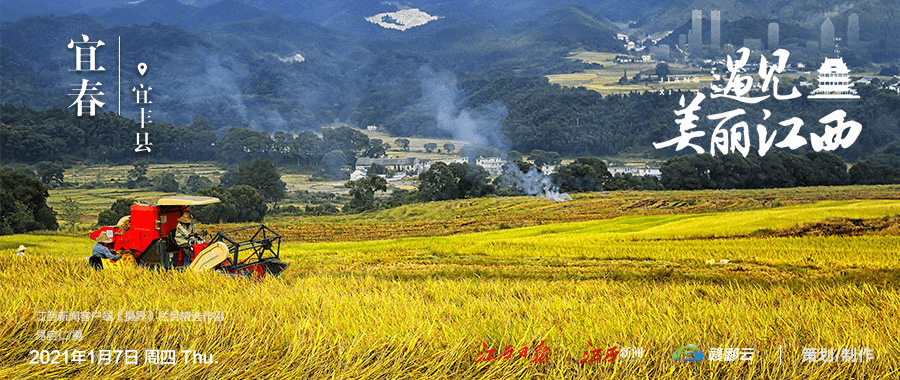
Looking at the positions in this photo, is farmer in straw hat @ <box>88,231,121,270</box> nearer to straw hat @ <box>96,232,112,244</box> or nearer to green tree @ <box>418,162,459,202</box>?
straw hat @ <box>96,232,112,244</box>

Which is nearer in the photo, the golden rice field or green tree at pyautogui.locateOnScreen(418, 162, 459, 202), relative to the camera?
the golden rice field

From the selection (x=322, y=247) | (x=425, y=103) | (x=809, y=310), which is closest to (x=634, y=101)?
(x=425, y=103)

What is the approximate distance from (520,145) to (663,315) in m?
68.0

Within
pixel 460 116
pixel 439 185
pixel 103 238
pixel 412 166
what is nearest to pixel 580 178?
pixel 439 185

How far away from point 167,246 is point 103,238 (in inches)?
25.5

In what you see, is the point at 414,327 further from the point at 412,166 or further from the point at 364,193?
A: the point at 412,166

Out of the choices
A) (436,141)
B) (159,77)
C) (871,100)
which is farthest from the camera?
(159,77)

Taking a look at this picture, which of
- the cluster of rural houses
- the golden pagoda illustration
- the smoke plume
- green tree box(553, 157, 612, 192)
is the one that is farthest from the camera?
the smoke plume

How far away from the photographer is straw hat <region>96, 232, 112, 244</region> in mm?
6246

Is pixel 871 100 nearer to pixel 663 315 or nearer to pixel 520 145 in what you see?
pixel 520 145

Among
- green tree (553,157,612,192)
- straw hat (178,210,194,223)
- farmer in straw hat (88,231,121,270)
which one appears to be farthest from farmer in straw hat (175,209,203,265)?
green tree (553,157,612,192)

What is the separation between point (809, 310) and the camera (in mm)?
4500

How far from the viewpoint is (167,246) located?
6137mm

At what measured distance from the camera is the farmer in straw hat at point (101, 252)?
246 inches
